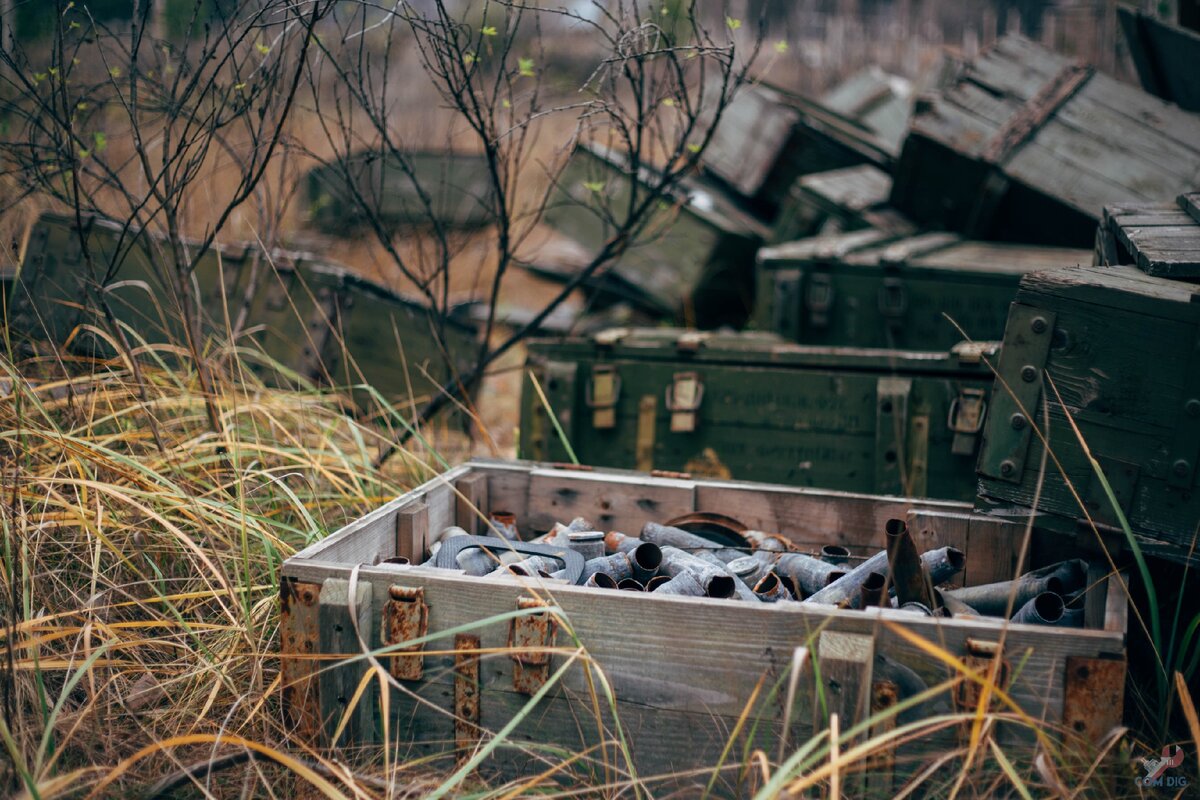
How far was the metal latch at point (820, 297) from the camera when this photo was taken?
453 cm

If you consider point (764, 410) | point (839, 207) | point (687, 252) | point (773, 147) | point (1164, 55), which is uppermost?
point (1164, 55)

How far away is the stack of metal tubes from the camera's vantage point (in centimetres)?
216

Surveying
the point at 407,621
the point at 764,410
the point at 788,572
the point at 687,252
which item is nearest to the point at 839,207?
the point at 687,252

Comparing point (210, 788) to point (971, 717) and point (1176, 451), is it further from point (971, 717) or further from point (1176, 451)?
point (1176, 451)

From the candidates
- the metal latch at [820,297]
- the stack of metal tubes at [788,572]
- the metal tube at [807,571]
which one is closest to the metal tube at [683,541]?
the stack of metal tubes at [788,572]

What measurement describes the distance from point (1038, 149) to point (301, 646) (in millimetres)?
4162

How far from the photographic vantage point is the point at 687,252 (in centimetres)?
609

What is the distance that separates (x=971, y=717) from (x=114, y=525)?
2107mm

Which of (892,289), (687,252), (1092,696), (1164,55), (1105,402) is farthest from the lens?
(687,252)

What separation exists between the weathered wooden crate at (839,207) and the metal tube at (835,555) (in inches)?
120

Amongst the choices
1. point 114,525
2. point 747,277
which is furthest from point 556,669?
point 747,277

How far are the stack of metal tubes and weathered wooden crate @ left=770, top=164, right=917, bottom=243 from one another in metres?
3.15

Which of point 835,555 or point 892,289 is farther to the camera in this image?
point 892,289

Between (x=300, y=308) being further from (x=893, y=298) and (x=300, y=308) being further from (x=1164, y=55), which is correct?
(x=1164, y=55)
